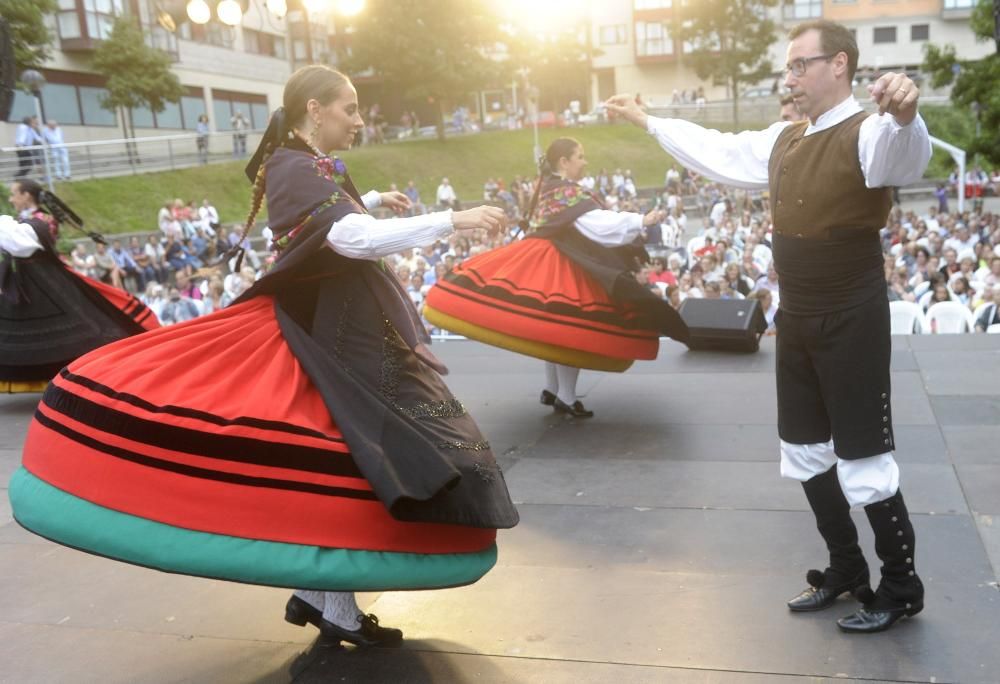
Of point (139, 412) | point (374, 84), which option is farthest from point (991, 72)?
point (374, 84)

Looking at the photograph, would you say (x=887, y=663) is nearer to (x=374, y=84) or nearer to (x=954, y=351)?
(x=954, y=351)

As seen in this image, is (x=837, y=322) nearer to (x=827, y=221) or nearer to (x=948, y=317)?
(x=827, y=221)

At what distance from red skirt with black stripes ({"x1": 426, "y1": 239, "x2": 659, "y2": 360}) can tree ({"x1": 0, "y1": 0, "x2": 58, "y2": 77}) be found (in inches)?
529

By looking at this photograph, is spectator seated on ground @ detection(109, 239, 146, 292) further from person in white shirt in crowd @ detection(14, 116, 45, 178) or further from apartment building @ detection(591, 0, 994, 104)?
apartment building @ detection(591, 0, 994, 104)

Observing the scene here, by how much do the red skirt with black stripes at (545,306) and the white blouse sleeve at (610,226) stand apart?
200 mm

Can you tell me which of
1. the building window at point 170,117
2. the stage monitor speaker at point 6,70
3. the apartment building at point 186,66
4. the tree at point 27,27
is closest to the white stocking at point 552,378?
the stage monitor speaker at point 6,70

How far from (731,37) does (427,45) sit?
1548 centimetres

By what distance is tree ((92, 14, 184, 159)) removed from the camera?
23.8 m

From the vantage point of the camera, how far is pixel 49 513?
254cm

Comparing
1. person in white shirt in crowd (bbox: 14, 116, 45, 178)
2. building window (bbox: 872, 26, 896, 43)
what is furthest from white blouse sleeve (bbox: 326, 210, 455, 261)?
building window (bbox: 872, 26, 896, 43)

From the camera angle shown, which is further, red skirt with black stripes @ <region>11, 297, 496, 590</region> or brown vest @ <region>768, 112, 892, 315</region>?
brown vest @ <region>768, 112, 892, 315</region>

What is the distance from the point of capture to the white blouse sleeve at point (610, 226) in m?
5.28

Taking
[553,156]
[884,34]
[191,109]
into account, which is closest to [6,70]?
[553,156]

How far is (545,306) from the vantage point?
5309 millimetres
